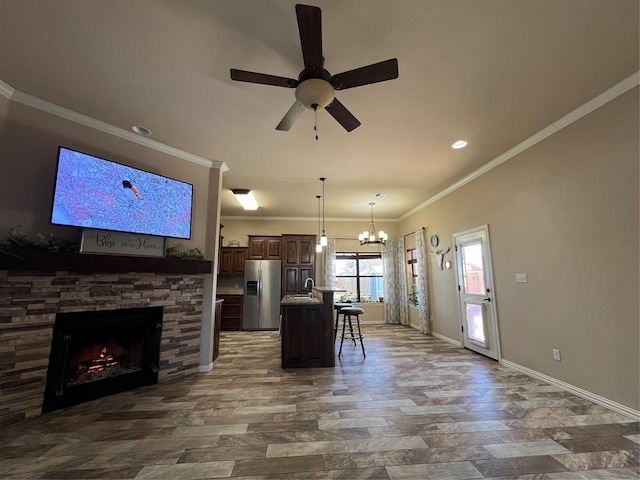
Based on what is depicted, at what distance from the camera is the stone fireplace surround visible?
239 cm

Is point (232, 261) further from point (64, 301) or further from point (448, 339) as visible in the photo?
point (448, 339)

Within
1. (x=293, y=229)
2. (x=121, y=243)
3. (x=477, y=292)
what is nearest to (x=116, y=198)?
(x=121, y=243)

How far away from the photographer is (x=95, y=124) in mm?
3025

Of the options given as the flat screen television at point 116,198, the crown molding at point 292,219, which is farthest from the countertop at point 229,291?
the flat screen television at point 116,198

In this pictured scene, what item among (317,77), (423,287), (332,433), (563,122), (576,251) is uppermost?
(563,122)

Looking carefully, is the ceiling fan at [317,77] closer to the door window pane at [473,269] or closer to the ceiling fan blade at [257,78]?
the ceiling fan blade at [257,78]

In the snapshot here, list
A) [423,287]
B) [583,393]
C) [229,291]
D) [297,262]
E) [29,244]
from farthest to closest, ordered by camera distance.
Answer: [229,291] < [297,262] < [423,287] < [583,393] < [29,244]

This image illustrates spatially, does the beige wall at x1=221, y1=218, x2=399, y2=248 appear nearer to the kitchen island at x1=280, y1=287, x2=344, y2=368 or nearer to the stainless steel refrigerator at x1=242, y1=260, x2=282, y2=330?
the stainless steel refrigerator at x1=242, y1=260, x2=282, y2=330

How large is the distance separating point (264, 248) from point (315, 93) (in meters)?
5.64

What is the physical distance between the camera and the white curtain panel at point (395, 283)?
7.27m

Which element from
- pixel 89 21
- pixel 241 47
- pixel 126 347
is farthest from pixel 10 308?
pixel 241 47

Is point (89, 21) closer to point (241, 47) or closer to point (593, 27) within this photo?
point (241, 47)

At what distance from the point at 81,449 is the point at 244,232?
584 cm

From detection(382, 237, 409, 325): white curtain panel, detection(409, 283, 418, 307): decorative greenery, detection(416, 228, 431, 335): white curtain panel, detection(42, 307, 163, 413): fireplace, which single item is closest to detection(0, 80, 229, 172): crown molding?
detection(42, 307, 163, 413): fireplace
